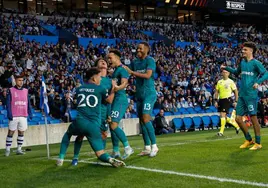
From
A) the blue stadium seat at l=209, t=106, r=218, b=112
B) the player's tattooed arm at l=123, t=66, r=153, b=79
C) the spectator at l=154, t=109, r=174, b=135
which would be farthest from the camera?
the blue stadium seat at l=209, t=106, r=218, b=112

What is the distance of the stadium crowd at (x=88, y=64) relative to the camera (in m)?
21.2

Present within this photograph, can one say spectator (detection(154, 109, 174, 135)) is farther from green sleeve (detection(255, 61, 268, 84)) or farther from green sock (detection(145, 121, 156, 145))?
green sock (detection(145, 121, 156, 145))

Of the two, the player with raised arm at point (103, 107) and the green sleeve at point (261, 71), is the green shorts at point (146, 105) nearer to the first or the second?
the player with raised arm at point (103, 107)

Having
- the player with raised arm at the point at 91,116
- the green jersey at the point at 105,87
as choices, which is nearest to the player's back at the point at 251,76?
the green jersey at the point at 105,87

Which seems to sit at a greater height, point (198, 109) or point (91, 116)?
point (91, 116)

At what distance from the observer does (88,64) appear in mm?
26578

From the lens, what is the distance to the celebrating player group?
7496 mm

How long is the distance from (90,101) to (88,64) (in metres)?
19.3

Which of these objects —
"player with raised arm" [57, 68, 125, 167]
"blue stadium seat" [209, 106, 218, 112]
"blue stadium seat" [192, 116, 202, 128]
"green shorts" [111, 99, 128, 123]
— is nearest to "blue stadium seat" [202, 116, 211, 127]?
"blue stadium seat" [192, 116, 202, 128]

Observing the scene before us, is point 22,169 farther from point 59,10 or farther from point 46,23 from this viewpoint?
point 59,10

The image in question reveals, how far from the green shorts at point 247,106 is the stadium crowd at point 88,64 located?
636 cm

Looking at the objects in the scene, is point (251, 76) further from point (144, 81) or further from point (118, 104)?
point (118, 104)

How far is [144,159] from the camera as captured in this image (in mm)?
8523

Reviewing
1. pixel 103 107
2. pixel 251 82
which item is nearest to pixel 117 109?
pixel 103 107
